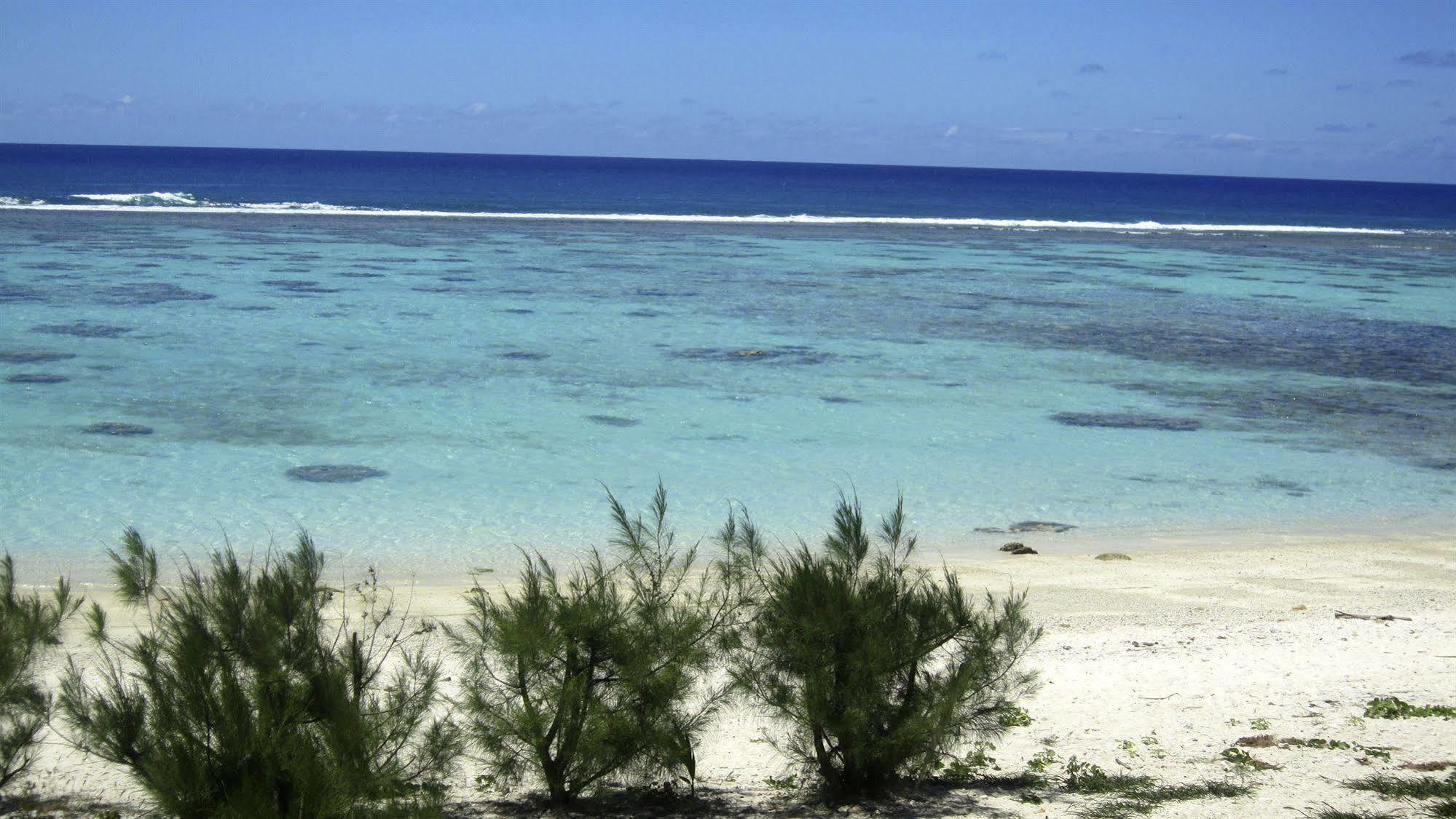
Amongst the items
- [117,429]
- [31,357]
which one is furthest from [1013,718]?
[31,357]

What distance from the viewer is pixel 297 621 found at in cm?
383

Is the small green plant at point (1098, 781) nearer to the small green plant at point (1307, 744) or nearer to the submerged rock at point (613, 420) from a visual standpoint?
the small green plant at point (1307, 744)

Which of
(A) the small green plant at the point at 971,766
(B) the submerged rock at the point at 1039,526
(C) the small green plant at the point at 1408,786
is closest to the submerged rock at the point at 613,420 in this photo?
(B) the submerged rock at the point at 1039,526

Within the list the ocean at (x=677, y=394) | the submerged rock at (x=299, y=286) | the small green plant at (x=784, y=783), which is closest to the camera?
the small green plant at (x=784, y=783)

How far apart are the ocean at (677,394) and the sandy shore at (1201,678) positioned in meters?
1.04

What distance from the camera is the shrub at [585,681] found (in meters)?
4.06

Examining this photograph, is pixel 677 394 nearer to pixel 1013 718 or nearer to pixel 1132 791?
pixel 1013 718

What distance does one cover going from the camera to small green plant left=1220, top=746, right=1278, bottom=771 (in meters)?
4.77

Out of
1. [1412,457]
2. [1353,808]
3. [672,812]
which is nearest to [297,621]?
[672,812]

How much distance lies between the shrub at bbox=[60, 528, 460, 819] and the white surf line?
4147 cm

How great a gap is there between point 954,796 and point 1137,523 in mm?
5909

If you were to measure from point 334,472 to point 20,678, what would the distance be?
6.48 metres

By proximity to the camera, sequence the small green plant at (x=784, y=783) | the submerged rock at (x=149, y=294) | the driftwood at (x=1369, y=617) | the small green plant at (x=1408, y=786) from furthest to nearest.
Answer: the submerged rock at (x=149, y=294), the driftwood at (x=1369, y=617), the small green plant at (x=784, y=783), the small green plant at (x=1408, y=786)

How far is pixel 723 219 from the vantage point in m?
49.9
